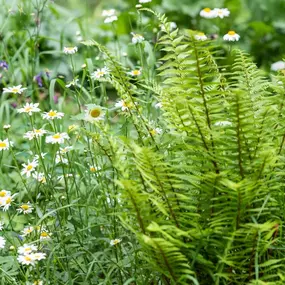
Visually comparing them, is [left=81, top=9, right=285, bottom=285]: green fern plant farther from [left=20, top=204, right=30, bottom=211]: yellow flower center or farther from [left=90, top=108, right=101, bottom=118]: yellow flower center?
[left=20, top=204, right=30, bottom=211]: yellow flower center

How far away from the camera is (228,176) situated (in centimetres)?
201

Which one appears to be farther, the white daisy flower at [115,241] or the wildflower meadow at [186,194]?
the white daisy flower at [115,241]

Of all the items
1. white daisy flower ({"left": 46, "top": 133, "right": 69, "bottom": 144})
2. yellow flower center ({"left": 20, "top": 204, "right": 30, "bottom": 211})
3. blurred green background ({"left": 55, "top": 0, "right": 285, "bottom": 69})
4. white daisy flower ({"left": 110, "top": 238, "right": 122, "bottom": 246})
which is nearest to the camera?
white daisy flower ({"left": 110, "top": 238, "right": 122, "bottom": 246})

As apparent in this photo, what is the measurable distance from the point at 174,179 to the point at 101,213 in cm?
61

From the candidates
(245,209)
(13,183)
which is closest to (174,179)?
(245,209)

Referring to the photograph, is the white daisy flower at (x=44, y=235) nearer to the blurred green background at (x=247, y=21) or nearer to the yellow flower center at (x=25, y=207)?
the yellow flower center at (x=25, y=207)

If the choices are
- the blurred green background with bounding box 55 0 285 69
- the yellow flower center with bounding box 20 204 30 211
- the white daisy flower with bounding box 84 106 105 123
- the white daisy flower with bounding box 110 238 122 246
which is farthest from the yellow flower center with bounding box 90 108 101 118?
the blurred green background with bounding box 55 0 285 69

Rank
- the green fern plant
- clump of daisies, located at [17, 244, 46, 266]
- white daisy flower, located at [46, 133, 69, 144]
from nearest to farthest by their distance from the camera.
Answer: the green fern plant → clump of daisies, located at [17, 244, 46, 266] → white daisy flower, located at [46, 133, 69, 144]

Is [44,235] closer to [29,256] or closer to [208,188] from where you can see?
[29,256]

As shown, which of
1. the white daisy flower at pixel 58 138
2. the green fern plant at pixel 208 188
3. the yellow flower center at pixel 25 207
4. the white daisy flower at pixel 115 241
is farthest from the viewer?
the yellow flower center at pixel 25 207

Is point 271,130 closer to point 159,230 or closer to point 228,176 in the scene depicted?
point 228,176

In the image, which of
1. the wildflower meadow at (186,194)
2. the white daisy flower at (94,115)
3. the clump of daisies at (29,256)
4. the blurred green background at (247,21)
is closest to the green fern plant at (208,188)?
the wildflower meadow at (186,194)

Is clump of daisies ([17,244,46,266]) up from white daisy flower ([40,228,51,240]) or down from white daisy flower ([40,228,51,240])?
up

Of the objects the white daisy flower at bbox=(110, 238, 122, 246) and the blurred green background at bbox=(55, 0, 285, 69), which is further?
the blurred green background at bbox=(55, 0, 285, 69)
